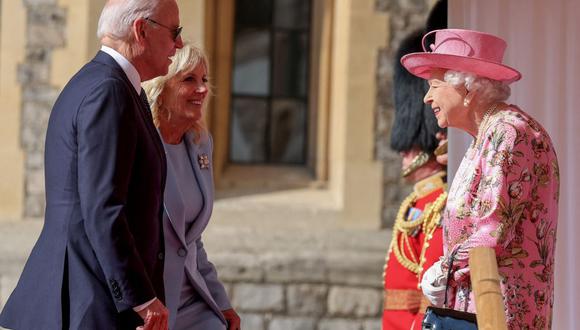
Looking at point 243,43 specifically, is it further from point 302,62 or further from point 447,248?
point 447,248

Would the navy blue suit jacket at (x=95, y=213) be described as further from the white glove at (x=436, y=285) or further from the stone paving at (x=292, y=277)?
the stone paving at (x=292, y=277)

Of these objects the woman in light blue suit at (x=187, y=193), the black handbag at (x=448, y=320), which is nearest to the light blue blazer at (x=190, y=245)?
the woman in light blue suit at (x=187, y=193)

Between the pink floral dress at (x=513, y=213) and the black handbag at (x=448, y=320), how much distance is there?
23 cm

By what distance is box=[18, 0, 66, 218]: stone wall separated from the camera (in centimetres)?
680

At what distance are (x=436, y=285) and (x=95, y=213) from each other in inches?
37.3

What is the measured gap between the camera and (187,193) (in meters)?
3.55

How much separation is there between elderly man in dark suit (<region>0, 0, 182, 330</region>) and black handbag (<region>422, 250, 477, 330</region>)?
0.64 meters

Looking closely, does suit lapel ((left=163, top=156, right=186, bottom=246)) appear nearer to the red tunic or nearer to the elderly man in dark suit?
the elderly man in dark suit

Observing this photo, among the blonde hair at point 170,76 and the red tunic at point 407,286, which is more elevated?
the blonde hair at point 170,76

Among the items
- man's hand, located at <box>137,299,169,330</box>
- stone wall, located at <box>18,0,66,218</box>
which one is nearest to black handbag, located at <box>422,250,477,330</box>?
man's hand, located at <box>137,299,169,330</box>

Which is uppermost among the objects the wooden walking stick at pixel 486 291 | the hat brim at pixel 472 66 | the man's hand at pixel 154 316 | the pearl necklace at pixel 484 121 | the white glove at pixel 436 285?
the hat brim at pixel 472 66

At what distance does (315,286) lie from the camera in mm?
6625

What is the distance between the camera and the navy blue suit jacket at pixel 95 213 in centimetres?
276

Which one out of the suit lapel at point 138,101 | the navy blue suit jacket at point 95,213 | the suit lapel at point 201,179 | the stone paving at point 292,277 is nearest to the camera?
the navy blue suit jacket at point 95,213
